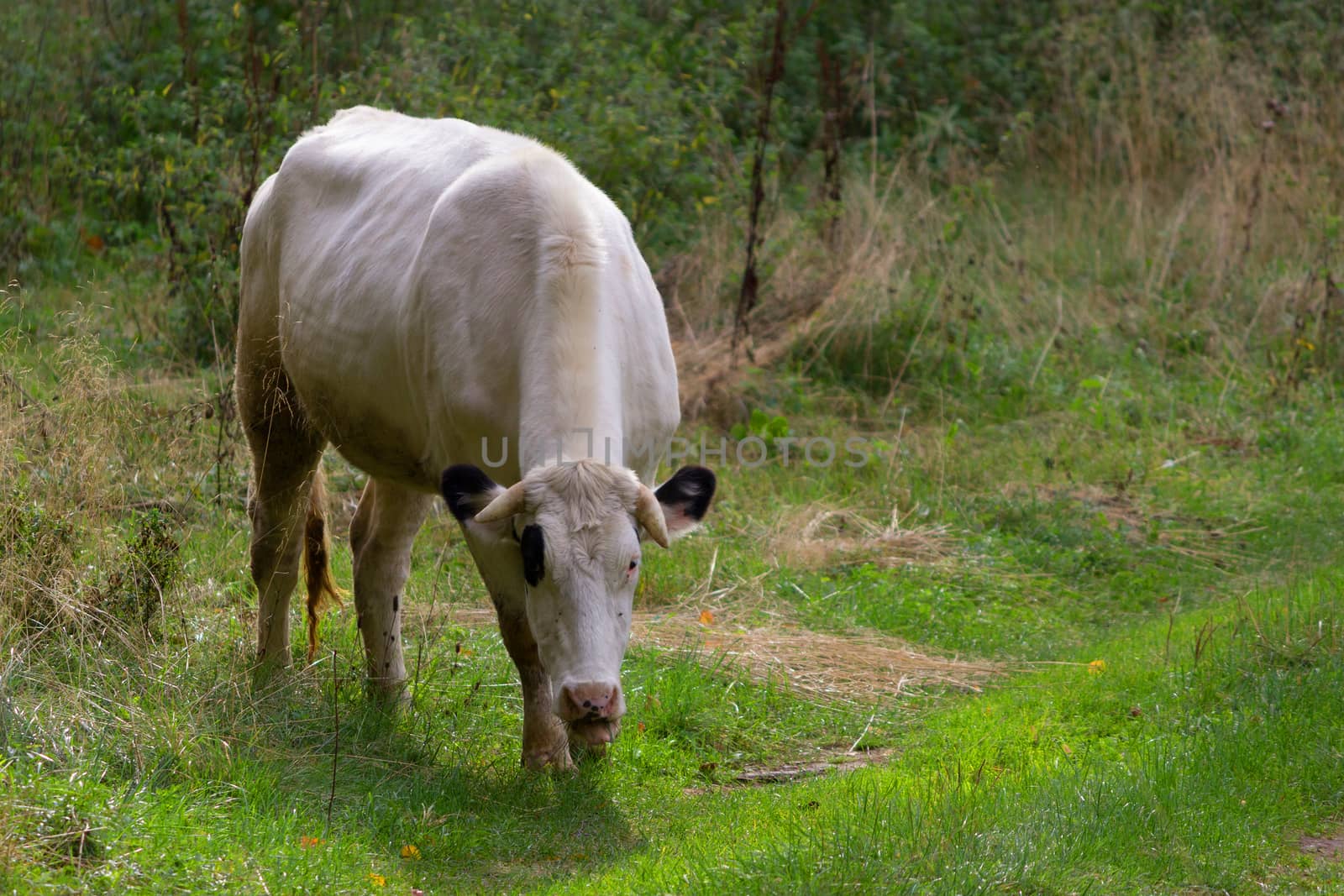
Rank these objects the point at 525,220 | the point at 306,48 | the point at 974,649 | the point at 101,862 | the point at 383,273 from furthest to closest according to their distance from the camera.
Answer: the point at 306,48 < the point at 974,649 < the point at 383,273 < the point at 525,220 < the point at 101,862

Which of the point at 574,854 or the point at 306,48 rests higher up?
the point at 306,48

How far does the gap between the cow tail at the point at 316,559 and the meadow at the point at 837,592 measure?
0.17 meters

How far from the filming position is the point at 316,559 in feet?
22.1

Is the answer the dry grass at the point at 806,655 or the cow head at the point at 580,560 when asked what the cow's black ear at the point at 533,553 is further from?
the dry grass at the point at 806,655

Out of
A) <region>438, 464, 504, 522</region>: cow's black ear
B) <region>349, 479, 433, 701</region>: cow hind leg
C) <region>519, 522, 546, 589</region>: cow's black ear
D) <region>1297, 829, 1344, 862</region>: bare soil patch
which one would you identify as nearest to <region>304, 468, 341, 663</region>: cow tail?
<region>349, 479, 433, 701</region>: cow hind leg

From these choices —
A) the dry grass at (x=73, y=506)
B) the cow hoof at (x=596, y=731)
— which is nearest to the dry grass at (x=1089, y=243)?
the dry grass at (x=73, y=506)

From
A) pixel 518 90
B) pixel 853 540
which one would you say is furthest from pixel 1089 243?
pixel 853 540

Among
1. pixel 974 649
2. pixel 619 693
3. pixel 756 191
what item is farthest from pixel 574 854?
pixel 756 191

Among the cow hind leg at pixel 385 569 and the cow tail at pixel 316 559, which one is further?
the cow tail at pixel 316 559

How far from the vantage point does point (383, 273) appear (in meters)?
5.98

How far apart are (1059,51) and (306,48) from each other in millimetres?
7680

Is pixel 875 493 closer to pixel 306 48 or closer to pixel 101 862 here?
pixel 101 862

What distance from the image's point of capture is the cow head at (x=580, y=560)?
4637 mm

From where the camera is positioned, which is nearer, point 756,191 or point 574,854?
point 574,854
